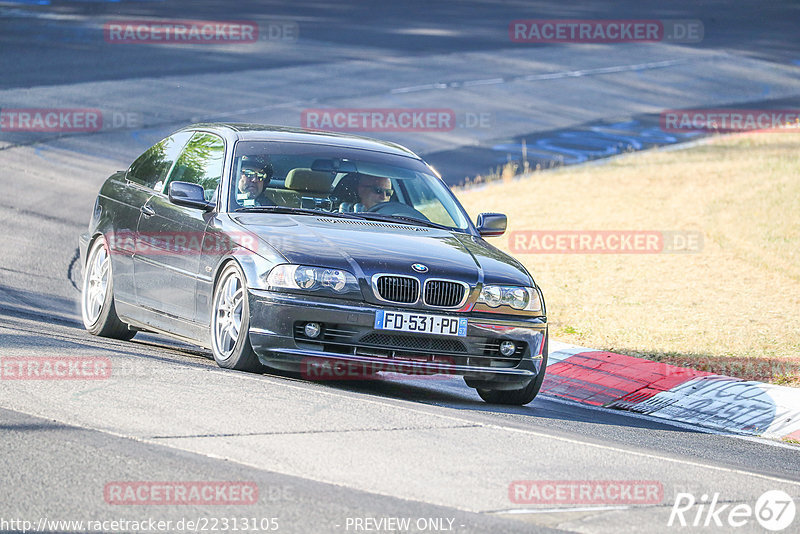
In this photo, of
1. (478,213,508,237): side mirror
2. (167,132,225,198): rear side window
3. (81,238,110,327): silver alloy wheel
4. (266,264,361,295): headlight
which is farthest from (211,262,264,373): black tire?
(478,213,508,237): side mirror

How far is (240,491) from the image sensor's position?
17.8ft

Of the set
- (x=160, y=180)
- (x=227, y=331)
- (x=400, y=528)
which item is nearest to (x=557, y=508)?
(x=400, y=528)

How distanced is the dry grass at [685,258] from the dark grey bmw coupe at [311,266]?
2.89 metres

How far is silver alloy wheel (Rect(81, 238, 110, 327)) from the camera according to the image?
32.8ft

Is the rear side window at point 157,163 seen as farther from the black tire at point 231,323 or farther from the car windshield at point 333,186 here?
the black tire at point 231,323

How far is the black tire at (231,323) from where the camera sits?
7.96 metres

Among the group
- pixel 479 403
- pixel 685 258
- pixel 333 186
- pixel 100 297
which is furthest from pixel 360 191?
pixel 685 258

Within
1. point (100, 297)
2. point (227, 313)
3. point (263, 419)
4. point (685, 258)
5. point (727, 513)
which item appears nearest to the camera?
point (727, 513)

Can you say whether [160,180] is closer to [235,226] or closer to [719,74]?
[235,226]

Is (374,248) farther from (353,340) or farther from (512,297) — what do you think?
(512,297)

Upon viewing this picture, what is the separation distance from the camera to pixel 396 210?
364 inches

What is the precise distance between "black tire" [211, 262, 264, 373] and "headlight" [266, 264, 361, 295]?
25cm

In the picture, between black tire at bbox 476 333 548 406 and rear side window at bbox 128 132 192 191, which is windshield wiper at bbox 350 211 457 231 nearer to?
black tire at bbox 476 333 548 406

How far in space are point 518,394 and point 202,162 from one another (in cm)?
286
